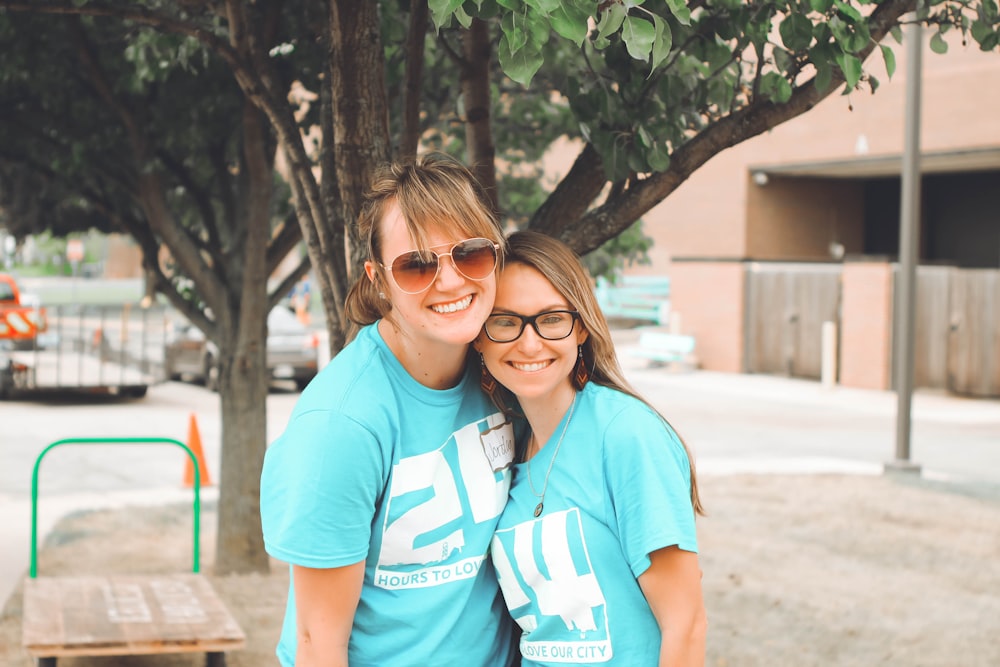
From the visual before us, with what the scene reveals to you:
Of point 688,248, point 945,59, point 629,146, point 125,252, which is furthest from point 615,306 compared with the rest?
point 125,252

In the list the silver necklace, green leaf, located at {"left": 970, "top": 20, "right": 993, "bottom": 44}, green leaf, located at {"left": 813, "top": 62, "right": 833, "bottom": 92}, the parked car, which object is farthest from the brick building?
the silver necklace

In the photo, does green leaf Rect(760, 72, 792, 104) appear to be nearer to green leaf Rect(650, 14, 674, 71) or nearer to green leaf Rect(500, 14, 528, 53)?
green leaf Rect(650, 14, 674, 71)

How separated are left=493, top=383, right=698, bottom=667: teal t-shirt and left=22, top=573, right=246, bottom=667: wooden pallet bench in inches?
113

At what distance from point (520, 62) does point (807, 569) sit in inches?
236

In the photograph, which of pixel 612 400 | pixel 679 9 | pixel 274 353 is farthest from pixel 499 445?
pixel 274 353

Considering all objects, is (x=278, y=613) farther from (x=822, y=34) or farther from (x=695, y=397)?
(x=695, y=397)

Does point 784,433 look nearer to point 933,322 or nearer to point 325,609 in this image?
point 933,322

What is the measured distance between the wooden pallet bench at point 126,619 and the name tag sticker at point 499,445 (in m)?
2.78

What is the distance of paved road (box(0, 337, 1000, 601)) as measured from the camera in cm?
1041

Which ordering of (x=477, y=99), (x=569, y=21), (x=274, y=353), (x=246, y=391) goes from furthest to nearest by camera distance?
(x=274, y=353) → (x=246, y=391) → (x=477, y=99) → (x=569, y=21)

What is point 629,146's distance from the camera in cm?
368

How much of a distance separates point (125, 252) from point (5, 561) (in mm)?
60961

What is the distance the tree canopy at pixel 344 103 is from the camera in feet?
11.6

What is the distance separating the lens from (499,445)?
2.40 meters
